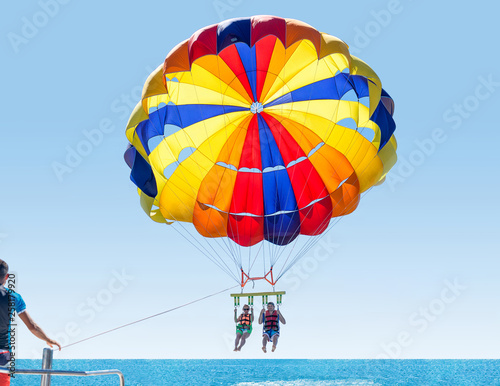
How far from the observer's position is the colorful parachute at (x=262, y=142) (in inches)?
439

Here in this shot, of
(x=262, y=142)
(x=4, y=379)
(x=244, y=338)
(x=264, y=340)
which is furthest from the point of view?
(x=262, y=142)

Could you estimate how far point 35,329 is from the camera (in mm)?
3480

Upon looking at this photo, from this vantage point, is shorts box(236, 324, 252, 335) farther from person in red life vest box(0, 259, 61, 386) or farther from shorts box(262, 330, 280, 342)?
person in red life vest box(0, 259, 61, 386)

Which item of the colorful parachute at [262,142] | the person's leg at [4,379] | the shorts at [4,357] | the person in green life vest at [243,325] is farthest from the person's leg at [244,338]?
the person's leg at [4,379]

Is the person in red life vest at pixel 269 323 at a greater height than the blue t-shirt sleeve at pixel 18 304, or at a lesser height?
greater

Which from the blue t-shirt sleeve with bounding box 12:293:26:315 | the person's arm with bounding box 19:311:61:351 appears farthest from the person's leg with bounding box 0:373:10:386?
the blue t-shirt sleeve with bounding box 12:293:26:315

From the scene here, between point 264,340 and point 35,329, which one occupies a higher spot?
point 264,340

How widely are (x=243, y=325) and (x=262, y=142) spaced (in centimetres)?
383

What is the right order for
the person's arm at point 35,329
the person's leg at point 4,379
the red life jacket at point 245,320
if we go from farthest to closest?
the red life jacket at point 245,320 → the person's arm at point 35,329 → the person's leg at point 4,379

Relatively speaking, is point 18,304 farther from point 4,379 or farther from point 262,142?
point 262,142

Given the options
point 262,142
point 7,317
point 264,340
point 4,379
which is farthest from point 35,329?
point 262,142

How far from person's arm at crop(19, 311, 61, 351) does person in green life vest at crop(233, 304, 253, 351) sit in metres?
7.26

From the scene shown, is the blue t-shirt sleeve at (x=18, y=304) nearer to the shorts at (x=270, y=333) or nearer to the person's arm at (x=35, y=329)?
the person's arm at (x=35, y=329)

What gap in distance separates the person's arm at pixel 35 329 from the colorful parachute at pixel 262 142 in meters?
7.00
